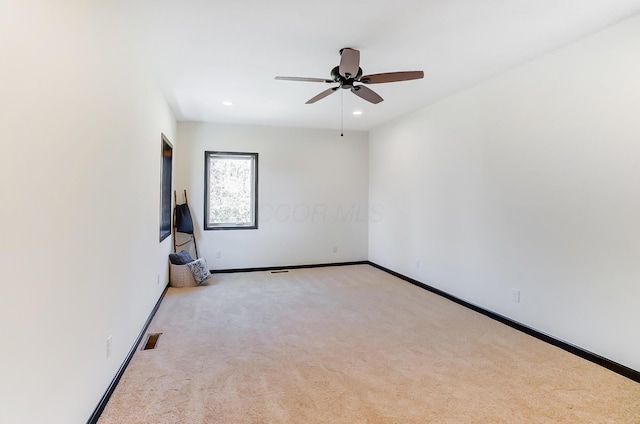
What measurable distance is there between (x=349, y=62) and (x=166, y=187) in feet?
10.2

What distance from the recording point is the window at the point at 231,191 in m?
5.66

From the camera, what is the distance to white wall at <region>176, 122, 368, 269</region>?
5543mm

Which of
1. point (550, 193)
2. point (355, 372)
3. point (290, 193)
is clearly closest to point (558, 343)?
point (550, 193)

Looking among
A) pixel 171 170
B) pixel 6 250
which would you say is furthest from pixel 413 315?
pixel 171 170

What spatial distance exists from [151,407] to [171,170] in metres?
3.65

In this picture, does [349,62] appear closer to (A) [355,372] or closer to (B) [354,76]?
(B) [354,76]

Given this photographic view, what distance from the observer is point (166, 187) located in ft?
14.8

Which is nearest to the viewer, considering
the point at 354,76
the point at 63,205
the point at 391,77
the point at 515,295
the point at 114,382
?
the point at 63,205

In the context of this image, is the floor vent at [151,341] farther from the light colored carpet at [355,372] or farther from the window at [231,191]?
the window at [231,191]

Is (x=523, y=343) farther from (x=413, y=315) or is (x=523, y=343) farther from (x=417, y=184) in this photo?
(x=417, y=184)

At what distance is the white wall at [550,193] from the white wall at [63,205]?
3.43 m

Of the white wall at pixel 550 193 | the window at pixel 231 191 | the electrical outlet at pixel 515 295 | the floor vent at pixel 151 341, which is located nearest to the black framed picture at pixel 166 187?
the window at pixel 231 191

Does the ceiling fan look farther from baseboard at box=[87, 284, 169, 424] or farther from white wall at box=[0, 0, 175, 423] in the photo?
baseboard at box=[87, 284, 169, 424]

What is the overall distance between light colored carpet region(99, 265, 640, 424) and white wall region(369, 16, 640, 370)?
1.28 ft
